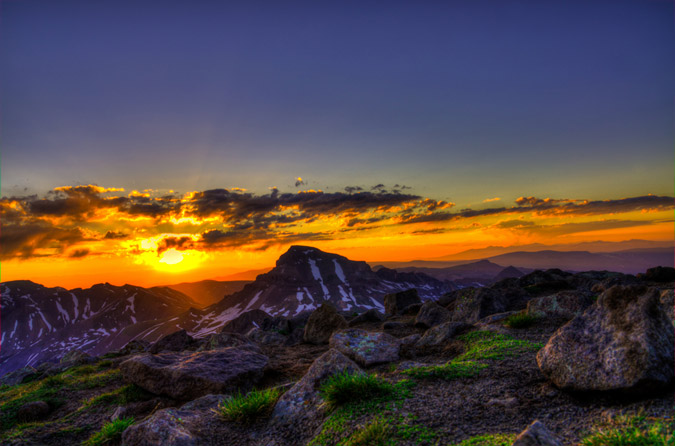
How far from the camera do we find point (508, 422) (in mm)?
6379

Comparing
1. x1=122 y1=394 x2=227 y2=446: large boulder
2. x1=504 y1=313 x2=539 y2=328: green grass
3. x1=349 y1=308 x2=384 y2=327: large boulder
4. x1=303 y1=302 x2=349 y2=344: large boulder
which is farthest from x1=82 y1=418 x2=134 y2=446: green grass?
x1=349 y1=308 x2=384 y2=327: large boulder

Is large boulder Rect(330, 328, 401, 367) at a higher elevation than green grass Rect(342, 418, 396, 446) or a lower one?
lower

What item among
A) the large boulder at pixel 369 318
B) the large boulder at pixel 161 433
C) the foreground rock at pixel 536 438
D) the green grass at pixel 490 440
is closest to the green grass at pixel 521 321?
the green grass at pixel 490 440

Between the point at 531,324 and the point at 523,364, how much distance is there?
→ 6.27 meters

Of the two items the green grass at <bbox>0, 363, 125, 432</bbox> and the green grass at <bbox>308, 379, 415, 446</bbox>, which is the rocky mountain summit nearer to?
the green grass at <bbox>308, 379, 415, 446</bbox>

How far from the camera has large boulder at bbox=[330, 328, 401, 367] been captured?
12539 mm

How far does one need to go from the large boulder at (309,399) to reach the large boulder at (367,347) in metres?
3.12

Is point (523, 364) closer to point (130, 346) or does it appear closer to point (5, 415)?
point (5, 415)

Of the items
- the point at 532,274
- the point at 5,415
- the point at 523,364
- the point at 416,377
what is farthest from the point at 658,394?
the point at 532,274

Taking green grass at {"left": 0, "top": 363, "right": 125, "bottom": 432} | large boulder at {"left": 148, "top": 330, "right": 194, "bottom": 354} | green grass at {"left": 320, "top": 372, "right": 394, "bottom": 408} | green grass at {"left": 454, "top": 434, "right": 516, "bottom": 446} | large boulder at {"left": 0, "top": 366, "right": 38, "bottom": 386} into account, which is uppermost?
green grass at {"left": 454, "top": 434, "right": 516, "bottom": 446}

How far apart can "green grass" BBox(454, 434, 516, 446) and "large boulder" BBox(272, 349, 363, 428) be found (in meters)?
3.47

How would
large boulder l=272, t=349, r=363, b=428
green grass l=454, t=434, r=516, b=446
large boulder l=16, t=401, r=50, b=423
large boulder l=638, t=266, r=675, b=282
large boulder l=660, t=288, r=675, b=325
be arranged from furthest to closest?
large boulder l=638, t=266, r=675, b=282 < large boulder l=16, t=401, r=50, b=423 < large boulder l=272, t=349, r=363, b=428 < large boulder l=660, t=288, r=675, b=325 < green grass l=454, t=434, r=516, b=446

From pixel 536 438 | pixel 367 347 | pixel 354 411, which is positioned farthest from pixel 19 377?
pixel 536 438

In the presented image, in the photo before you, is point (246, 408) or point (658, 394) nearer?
point (658, 394)
